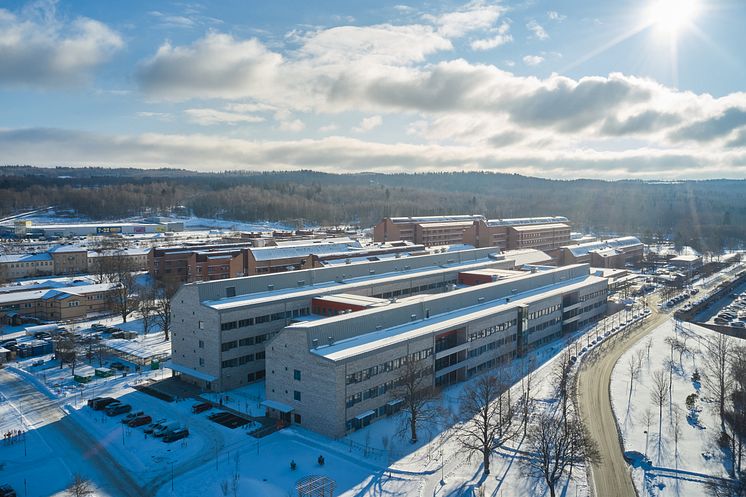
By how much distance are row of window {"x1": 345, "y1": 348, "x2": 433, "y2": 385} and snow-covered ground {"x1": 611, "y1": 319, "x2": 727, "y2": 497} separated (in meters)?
12.7

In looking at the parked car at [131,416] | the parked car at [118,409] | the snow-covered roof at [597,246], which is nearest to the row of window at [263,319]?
the parked car at [131,416]

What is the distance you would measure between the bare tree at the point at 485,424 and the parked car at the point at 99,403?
74.2 ft

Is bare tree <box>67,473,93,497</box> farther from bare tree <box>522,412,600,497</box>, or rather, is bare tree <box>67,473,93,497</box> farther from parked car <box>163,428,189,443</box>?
bare tree <box>522,412,600,497</box>

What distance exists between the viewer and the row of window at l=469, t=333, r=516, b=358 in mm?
40469

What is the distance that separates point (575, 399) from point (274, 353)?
2034cm

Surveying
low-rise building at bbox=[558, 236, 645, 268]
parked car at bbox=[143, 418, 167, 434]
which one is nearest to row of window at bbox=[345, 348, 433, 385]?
parked car at bbox=[143, 418, 167, 434]

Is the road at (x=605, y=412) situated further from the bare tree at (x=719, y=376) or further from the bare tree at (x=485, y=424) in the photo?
the bare tree at (x=719, y=376)

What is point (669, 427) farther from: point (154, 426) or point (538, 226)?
point (538, 226)

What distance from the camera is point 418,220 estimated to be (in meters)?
108

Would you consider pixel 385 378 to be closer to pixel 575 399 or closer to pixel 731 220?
pixel 575 399

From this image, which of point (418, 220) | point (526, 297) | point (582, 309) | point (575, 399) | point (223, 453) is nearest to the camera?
point (223, 453)

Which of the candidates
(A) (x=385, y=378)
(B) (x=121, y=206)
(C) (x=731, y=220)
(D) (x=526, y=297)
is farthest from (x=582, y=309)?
(B) (x=121, y=206)

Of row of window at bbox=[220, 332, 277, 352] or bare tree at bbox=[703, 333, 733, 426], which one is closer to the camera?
bare tree at bbox=[703, 333, 733, 426]

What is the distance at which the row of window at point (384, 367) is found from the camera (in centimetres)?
3048
